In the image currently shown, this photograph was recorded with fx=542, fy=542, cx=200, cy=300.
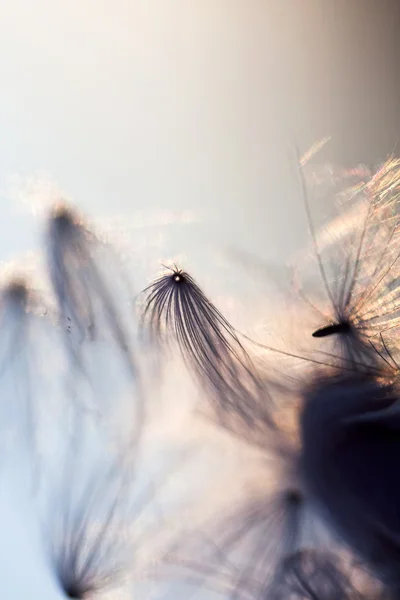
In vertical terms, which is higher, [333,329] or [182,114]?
[182,114]

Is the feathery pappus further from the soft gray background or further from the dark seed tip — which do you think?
the soft gray background

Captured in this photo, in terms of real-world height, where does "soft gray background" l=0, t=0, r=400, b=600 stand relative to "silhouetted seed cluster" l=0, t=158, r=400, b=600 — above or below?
above

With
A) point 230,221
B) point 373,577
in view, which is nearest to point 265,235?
point 230,221

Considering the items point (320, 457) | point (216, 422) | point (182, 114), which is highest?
point (182, 114)

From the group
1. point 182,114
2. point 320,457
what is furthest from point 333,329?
point 182,114

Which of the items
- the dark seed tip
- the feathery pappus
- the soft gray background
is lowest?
the feathery pappus

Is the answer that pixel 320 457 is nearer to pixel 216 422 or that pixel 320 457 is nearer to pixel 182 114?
pixel 216 422

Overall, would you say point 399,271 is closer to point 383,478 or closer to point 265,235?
point 265,235

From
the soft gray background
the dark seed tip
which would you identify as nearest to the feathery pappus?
the dark seed tip
